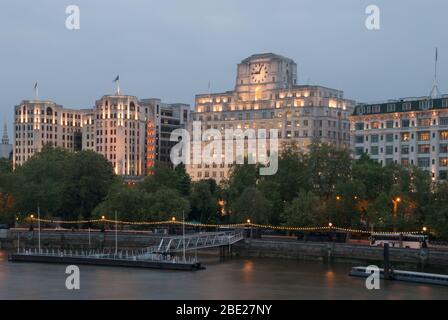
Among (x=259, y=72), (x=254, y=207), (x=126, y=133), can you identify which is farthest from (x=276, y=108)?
(x=254, y=207)

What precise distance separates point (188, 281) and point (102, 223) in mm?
44968

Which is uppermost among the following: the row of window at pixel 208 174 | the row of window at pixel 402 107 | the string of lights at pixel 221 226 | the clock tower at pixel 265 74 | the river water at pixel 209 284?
the clock tower at pixel 265 74

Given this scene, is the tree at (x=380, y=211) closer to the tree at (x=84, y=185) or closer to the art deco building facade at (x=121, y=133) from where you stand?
the tree at (x=84, y=185)

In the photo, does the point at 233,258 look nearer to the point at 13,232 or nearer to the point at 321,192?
the point at 321,192

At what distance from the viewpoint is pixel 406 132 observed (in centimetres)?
13125

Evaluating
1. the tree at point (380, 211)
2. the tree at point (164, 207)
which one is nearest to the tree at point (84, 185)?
the tree at point (164, 207)

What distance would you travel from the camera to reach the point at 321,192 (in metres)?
102

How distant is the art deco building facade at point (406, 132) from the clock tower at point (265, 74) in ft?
78.2

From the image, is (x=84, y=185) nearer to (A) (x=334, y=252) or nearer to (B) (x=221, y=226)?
(B) (x=221, y=226)

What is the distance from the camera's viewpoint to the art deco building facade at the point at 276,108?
152 metres

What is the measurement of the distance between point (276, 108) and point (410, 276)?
9103 centimetres
